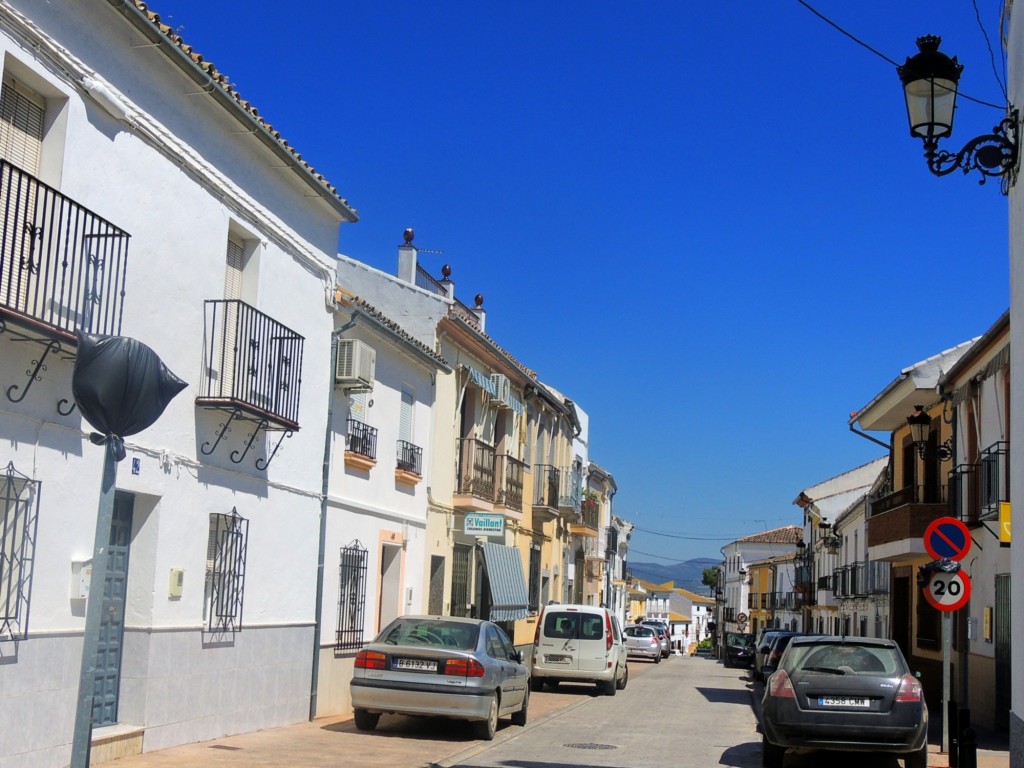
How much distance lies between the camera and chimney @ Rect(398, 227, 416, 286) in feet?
83.8

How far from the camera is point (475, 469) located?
2362 cm

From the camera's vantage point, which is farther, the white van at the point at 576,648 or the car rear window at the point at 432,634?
the white van at the point at 576,648

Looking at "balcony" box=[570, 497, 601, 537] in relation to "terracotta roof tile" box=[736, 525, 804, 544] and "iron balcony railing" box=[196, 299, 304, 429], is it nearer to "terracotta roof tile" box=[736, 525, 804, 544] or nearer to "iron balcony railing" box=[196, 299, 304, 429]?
"iron balcony railing" box=[196, 299, 304, 429]

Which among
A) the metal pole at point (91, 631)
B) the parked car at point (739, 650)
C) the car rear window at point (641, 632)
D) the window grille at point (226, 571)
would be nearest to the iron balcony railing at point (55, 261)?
the metal pole at point (91, 631)

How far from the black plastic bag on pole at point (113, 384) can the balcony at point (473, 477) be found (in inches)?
670

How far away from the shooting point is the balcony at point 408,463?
19.4 meters

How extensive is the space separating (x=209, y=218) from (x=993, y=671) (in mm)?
14540

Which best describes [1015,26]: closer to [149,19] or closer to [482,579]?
[149,19]

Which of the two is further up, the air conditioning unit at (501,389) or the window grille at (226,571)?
the air conditioning unit at (501,389)

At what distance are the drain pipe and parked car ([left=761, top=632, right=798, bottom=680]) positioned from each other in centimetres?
1341

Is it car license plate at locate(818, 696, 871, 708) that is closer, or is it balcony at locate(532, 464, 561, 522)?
car license plate at locate(818, 696, 871, 708)

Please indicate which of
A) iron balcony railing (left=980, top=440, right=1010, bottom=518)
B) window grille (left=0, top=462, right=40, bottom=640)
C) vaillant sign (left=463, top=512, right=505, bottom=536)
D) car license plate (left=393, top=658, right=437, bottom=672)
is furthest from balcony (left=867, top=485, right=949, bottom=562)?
window grille (left=0, top=462, right=40, bottom=640)

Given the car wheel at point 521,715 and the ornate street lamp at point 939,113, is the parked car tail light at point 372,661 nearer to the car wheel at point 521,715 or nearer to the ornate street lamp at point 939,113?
the car wheel at point 521,715

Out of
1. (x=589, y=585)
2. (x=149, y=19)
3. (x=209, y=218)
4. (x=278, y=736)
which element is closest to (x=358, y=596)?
(x=278, y=736)
